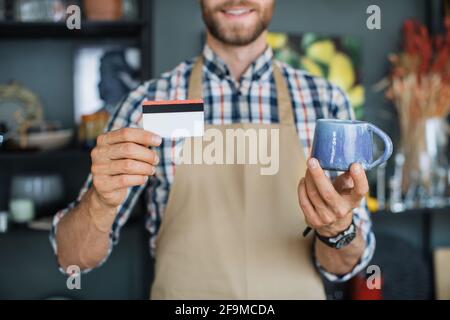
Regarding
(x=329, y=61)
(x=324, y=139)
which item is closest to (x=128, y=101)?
(x=324, y=139)

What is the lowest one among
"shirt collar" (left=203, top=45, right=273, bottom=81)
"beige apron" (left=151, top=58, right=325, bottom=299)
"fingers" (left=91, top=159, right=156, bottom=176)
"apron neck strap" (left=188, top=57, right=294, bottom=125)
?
"beige apron" (left=151, top=58, right=325, bottom=299)

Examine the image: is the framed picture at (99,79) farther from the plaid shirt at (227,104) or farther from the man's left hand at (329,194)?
the man's left hand at (329,194)

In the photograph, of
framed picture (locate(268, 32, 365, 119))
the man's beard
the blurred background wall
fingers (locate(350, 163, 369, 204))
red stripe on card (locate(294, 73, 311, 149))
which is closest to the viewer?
fingers (locate(350, 163, 369, 204))

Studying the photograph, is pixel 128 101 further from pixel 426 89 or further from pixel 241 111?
pixel 426 89

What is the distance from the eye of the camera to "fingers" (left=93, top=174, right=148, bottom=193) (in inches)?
33.8

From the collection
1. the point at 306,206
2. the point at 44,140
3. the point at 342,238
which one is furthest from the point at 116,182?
the point at 44,140

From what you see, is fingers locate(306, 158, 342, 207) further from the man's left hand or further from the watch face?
the watch face

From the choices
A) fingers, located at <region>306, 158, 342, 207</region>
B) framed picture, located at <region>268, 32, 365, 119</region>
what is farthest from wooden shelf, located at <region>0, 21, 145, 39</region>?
fingers, located at <region>306, 158, 342, 207</region>

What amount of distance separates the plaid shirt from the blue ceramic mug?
0.39 meters

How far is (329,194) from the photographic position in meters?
0.84

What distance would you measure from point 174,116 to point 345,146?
0.24 meters

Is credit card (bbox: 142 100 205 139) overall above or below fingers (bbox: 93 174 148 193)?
above

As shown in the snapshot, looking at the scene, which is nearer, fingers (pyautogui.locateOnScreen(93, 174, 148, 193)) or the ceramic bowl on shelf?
fingers (pyautogui.locateOnScreen(93, 174, 148, 193))
